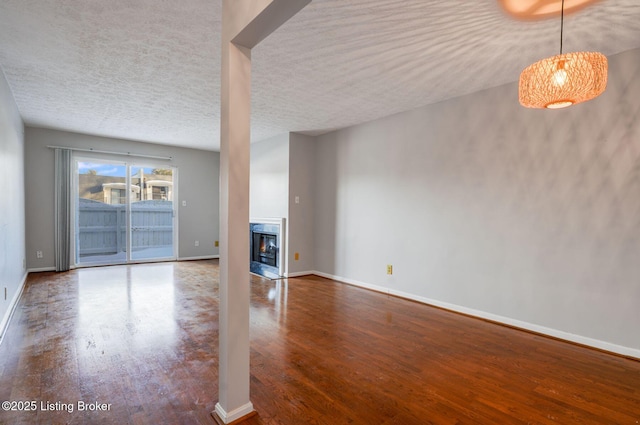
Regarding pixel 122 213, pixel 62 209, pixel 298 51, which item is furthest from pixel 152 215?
pixel 298 51

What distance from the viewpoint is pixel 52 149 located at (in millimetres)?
5492

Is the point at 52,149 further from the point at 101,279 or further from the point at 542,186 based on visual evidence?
the point at 542,186

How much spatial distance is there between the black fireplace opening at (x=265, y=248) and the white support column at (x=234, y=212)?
3.85 m

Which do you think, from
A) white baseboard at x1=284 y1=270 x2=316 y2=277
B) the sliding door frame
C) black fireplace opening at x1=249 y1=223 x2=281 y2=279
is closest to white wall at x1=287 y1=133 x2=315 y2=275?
white baseboard at x1=284 y1=270 x2=316 y2=277

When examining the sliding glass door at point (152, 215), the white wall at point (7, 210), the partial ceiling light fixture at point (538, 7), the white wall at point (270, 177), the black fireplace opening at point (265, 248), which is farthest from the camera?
the sliding glass door at point (152, 215)

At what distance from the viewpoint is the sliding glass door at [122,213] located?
19.7 feet

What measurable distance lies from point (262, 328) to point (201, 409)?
125 centimetres

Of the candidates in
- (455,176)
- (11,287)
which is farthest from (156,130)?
(455,176)

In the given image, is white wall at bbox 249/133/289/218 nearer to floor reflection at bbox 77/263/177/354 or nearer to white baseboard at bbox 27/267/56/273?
floor reflection at bbox 77/263/177/354

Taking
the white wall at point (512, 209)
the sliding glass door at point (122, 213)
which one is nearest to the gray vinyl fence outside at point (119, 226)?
the sliding glass door at point (122, 213)

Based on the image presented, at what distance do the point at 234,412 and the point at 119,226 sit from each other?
5.91 m

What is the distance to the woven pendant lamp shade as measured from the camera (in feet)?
5.87

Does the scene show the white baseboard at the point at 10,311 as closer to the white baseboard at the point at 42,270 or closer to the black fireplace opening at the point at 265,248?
the white baseboard at the point at 42,270

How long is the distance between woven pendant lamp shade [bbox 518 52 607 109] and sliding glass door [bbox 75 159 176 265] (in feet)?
22.4
